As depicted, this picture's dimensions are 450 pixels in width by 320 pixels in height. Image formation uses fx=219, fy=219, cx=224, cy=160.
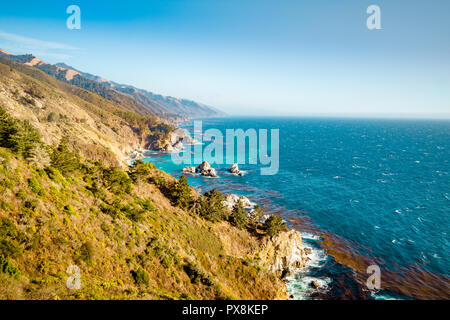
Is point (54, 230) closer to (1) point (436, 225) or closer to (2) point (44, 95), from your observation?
(1) point (436, 225)

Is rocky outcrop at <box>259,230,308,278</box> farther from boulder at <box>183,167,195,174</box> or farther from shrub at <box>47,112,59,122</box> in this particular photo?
shrub at <box>47,112,59,122</box>

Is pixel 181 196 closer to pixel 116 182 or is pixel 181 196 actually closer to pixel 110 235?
pixel 116 182

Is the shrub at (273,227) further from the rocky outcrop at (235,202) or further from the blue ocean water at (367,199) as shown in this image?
the rocky outcrop at (235,202)

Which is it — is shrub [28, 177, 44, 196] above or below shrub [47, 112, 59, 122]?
below

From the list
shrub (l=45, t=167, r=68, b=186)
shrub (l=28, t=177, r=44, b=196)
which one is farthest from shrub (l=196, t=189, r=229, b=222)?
shrub (l=28, t=177, r=44, b=196)

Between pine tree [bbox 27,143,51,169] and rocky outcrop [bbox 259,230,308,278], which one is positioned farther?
rocky outcrop [bbox 259,230,308,278]

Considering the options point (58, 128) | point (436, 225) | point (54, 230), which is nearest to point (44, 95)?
point (58, 128)

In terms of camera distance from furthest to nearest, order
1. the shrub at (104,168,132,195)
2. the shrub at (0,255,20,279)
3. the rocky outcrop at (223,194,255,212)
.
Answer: the rocky outcrop at (223,194,255,212)
the shrub at (104,168,132,195)
the shrub at (0,255,20,279)

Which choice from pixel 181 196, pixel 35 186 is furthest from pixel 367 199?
pixel 35 186

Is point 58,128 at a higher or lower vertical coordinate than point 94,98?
lower
